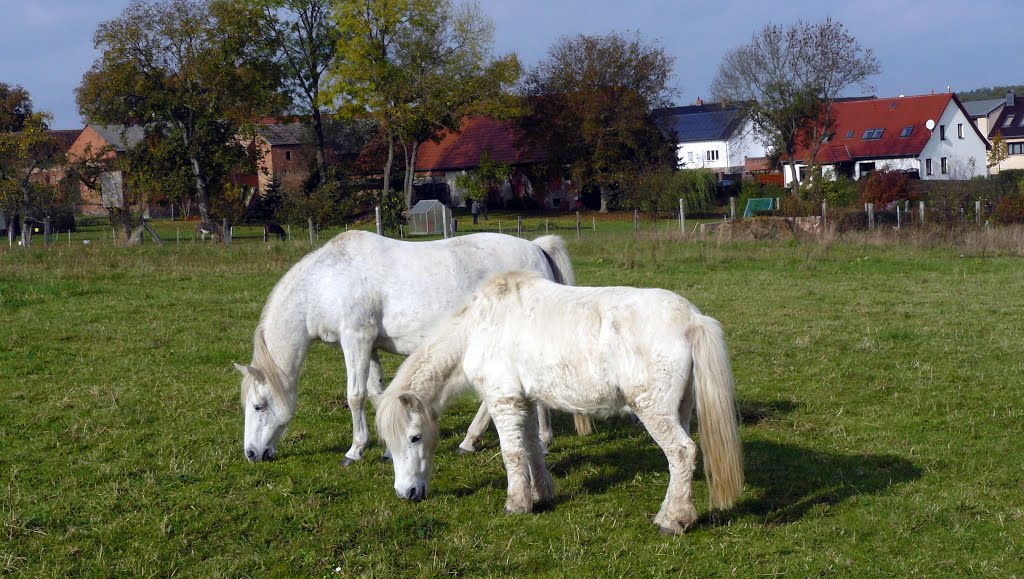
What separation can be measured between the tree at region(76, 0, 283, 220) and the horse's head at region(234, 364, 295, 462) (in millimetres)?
34827

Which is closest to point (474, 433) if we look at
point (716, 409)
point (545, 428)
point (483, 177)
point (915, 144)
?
point (545, 428)

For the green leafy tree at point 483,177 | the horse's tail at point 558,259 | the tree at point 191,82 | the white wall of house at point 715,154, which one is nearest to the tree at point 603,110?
the green leafy tree at point 483,177

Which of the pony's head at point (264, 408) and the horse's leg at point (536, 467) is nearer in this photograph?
the horse's leg at point (536, 467)

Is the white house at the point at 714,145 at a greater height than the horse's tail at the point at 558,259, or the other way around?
the white house at the point at 714,145

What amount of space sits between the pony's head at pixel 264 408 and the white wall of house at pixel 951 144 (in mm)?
64374

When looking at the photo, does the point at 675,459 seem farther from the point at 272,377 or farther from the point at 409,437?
the point at 272,377

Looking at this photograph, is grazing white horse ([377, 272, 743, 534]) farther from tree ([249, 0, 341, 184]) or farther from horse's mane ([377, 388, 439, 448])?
tree ([249, 0, 341, 184])

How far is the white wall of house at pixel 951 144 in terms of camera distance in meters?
63.6

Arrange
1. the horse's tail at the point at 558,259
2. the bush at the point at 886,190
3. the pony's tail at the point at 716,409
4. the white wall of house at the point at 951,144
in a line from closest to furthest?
the pony's tail at the point at 716,409 → the horse's tail at the point at 558,259 → the bush at the point at 886,190 → the white wall of house at the point at 951,144

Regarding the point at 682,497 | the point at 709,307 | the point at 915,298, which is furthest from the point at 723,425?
the point at 915,298

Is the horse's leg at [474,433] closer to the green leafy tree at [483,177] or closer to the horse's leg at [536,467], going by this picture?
the horse's leg at [536,467]

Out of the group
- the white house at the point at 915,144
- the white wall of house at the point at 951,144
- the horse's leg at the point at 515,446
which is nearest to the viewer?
the horse's leg at the point at 515,446

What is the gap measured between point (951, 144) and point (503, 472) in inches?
2593

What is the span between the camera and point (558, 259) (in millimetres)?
8484
